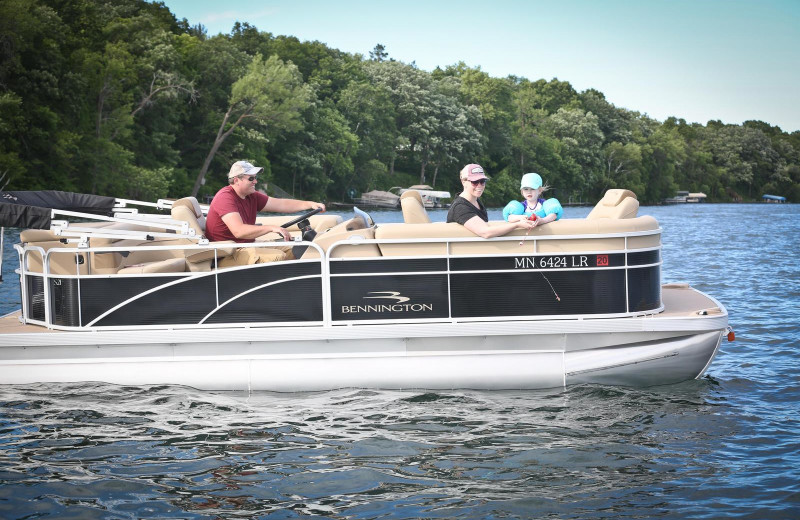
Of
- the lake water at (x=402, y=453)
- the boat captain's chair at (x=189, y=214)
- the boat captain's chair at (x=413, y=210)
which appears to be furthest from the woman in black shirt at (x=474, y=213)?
the boat captain's chair at (x=189, y=214)

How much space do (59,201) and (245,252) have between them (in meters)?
2.25

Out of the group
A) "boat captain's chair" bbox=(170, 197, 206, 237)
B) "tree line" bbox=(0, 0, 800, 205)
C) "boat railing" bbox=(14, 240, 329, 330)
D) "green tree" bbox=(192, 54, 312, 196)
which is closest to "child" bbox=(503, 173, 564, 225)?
"boat railing" bbox=(14, 240, 329, 330)

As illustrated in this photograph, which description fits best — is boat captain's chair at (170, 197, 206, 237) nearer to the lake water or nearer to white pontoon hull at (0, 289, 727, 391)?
white pontoon hull at (0, 289, 727, 391)

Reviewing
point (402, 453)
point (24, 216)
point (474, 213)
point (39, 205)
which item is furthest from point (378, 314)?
point (39, 205)

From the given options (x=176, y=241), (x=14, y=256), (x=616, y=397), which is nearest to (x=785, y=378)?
(x=616, y=397)

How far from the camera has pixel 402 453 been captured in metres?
7.00

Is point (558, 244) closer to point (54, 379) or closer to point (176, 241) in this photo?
point (176, 241)

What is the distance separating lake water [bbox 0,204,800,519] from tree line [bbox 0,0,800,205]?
2540 centimetres

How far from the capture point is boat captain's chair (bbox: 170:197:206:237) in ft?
29.1

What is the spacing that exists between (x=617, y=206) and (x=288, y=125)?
51.1 meters

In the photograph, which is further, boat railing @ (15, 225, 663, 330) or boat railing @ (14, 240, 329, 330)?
boat railing @ (14, 240, 329, 330)

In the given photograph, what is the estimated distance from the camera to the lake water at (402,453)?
237 inches

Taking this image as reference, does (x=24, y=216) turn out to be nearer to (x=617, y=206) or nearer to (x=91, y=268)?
(x=91, y=268)

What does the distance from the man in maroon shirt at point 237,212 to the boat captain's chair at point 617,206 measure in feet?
9.58
